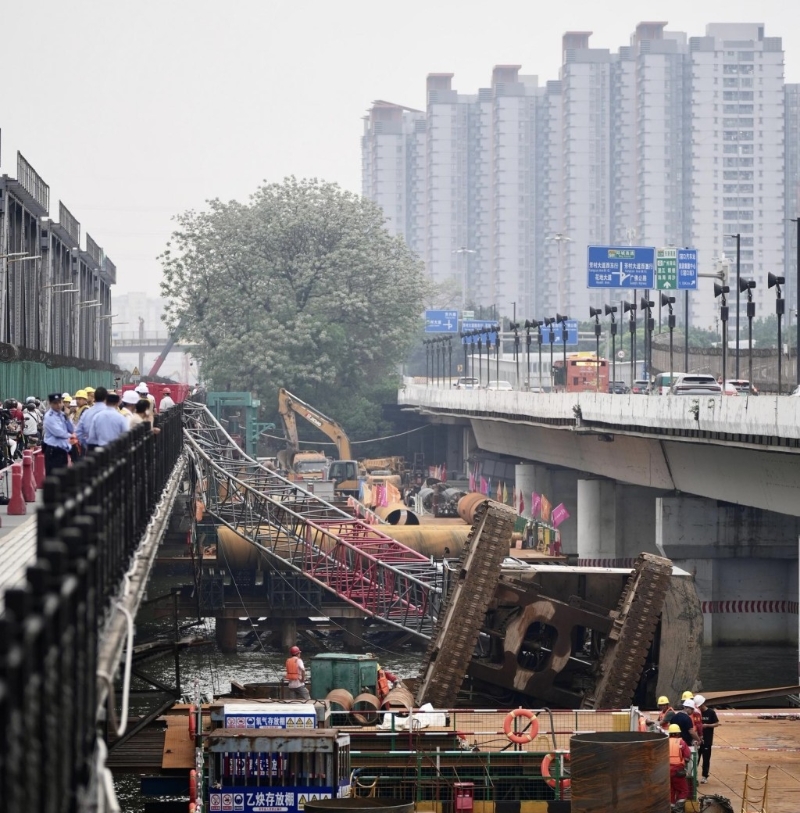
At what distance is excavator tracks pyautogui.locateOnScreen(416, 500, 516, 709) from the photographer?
32.8 m

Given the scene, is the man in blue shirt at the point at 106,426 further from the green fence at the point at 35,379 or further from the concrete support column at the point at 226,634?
the green fence at the point at 35,379

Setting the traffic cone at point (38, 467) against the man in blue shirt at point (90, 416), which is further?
the traffic cone at point (38, 467)

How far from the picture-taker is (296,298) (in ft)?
366

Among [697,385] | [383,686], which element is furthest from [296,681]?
[697,385]

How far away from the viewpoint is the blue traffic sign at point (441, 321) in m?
136

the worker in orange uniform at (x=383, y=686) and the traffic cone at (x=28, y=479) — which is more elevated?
the traffic cone at (x=28, y=479)

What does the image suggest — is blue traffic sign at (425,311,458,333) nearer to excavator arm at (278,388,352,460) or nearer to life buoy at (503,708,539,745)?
excavator arm at (278,388,352,460)

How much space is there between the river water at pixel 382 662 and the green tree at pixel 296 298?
55980 millimetres

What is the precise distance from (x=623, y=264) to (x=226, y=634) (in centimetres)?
2857

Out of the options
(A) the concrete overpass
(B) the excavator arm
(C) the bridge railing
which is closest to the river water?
(A) the concrete overpass

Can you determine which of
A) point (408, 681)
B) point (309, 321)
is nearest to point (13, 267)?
point (309, 321)

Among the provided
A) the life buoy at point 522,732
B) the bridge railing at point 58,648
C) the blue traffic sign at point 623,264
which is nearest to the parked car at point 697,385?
the blue traffic sign at point 623,264

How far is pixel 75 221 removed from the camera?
4449 inches

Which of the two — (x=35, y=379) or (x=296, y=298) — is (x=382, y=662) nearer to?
(x=35, y=379)
